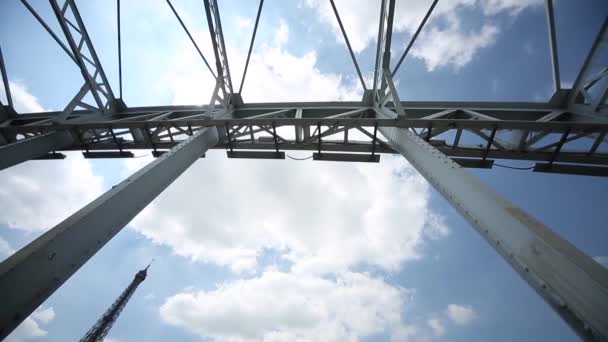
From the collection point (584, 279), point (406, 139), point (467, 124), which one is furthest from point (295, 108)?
point (584, 279)

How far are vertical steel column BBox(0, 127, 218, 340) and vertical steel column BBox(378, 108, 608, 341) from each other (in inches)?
170

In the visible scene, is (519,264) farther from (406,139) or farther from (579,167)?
(579,167)

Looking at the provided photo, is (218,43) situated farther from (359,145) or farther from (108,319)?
(108,319)

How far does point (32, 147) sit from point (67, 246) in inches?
192

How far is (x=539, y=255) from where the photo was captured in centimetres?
201

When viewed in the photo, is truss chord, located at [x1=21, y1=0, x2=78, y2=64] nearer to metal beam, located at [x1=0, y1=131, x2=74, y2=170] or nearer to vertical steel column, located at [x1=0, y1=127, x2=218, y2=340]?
metal beam, located at [x1=0, y1=131, x2=74, y2=170]

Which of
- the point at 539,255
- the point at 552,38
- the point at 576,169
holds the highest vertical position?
the point at 552,38

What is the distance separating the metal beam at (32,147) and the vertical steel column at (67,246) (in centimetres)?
388

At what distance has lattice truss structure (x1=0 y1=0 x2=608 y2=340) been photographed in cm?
198

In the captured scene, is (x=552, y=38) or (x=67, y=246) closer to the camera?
(x=67, y=246)

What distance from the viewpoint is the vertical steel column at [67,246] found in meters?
1.99

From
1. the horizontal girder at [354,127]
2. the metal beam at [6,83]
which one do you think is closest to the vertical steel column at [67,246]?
the horizontal girder at [354,127]

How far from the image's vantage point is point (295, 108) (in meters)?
6.79

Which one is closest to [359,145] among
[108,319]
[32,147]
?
[32,147]
